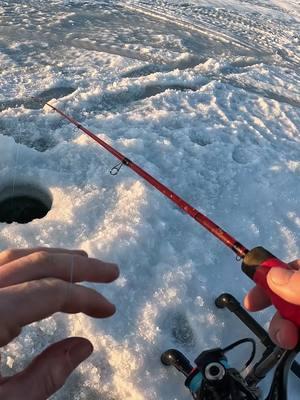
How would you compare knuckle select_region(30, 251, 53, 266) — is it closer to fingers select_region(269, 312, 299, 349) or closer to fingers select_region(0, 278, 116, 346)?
fingers select_region(0, 278, 116, 346)

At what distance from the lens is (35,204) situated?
144 inches

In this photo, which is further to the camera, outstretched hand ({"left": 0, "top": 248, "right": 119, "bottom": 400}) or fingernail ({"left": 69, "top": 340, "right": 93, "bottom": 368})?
fingernail ({"left": 69, "top": 340, "right": 93, "bottom": 368})

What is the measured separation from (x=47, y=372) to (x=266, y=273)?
793 mm

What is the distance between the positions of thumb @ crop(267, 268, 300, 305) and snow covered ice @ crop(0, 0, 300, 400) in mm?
1244

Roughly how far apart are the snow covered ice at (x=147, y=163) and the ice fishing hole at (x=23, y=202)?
0.29 feet

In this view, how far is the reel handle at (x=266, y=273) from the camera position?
4.63 feet

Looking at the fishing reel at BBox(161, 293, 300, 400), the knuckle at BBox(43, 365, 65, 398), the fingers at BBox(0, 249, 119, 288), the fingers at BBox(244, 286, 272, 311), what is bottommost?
the fishing reel at BBox(161, 293, 300, 400)

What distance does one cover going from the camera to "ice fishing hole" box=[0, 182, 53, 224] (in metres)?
3.54

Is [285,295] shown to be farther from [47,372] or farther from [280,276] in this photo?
[47,372]

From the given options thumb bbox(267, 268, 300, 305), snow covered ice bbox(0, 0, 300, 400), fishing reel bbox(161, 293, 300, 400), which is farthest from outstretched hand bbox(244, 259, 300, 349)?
snow covered ice bbox(0, 0, 300, 400)

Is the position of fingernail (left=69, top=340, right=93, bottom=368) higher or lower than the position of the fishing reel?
higher

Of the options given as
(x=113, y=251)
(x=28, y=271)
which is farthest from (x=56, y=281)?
(x=113, y=251)

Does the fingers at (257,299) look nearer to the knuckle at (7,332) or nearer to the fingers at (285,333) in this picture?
the fingers at (285,333)

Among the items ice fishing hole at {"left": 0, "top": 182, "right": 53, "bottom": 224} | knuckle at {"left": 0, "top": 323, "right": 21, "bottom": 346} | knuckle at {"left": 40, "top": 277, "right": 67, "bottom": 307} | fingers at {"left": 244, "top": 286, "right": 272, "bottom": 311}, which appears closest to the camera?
knuckle at {"left": 0, "top": 323, "right": 21, "bottom": 346}
